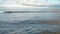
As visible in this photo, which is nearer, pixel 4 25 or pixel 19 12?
pixel 4 25

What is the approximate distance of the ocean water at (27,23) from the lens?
158 centimetres

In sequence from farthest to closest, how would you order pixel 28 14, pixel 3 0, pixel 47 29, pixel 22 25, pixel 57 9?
1. pixel 3 0
2. pixel 57 9
3. pixel 28 14
4. pixel 22 25
5. pixel 47 29

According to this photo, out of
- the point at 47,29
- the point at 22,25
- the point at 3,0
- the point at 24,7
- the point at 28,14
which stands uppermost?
the point at 3,0

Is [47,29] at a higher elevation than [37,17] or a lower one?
lower

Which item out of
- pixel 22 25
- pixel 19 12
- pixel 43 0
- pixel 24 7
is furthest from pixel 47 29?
pixel 43 0

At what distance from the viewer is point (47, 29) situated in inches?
63.3

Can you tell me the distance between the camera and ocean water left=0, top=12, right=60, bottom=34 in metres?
1.58

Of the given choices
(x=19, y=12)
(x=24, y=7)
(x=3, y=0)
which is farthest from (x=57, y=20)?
(x=3, y=0)

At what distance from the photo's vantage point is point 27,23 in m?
1.82

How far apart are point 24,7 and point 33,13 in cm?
38

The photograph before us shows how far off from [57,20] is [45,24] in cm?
23

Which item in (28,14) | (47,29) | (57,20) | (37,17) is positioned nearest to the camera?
(47,29)

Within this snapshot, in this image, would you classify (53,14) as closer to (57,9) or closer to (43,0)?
(57,9)

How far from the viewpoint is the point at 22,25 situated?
1.75 metres
